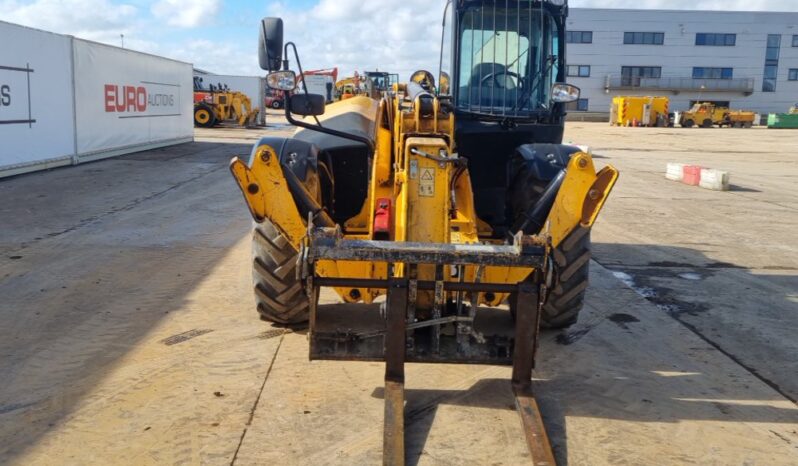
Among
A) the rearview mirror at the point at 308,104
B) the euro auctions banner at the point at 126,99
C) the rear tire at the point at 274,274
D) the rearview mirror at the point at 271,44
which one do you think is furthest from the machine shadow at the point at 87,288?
the euro auctions banner at the point at 126,99

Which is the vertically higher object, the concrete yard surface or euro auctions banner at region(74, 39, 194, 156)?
euro auctions banner at region(74, 39, 194, 156)

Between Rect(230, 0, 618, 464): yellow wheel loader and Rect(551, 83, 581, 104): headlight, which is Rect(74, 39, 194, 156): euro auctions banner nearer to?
Rect(230, 0, 618, 464): yellow wheel loader

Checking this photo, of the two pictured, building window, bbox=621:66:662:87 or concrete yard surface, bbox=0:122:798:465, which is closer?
concrete yard surface, bbox=0:122:798:465

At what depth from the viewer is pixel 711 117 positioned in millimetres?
52031

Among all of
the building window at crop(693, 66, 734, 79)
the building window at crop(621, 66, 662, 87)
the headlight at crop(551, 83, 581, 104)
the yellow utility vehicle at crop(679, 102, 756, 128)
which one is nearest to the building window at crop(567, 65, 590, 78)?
the building window at crop(621, 66, 662, 87)

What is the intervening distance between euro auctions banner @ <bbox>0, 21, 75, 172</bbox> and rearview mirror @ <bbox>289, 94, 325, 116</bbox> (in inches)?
460

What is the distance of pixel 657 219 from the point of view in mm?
11680

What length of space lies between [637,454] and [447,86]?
3979mm

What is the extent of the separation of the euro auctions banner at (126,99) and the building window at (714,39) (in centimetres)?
5410

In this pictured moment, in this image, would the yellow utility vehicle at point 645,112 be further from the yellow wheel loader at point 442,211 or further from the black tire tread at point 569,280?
the black tire tread at point 569,280

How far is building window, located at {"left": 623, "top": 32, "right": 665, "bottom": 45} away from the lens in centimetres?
6519

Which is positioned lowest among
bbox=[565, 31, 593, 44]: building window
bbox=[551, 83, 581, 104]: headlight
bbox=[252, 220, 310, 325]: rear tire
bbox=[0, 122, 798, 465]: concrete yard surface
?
bbox=[0, 122, 798, 465]: concrete yard surface

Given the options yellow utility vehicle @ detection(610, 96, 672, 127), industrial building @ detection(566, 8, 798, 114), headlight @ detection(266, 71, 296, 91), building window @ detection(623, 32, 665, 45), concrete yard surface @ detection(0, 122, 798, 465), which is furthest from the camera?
building window @ detection(623, 32, 665, 45)

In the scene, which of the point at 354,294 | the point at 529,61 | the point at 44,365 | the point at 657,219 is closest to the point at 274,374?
the point at 354,294
